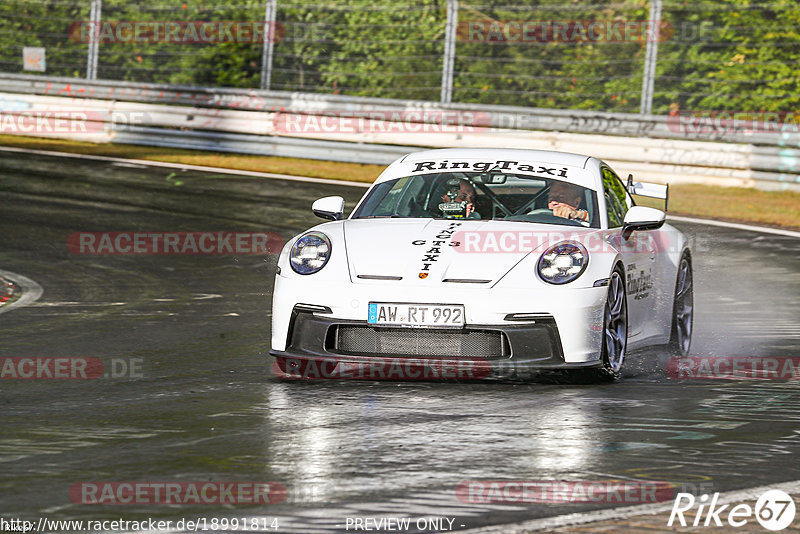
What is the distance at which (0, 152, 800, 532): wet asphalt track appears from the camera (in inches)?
221

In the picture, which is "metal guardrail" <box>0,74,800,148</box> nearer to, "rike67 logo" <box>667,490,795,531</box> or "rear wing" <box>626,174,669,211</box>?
"rear wing" <box>626,174,669,211</box>

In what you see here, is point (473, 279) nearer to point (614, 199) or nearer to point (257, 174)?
point (614, 199)

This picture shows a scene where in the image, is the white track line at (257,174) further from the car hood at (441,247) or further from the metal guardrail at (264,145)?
the car hood at (441,247)

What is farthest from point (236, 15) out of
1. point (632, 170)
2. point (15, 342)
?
point (15, 342)

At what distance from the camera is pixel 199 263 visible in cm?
1327

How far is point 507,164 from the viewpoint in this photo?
9211mm

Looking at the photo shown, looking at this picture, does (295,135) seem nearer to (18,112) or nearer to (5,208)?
(18,112)

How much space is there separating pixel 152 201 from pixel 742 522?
13.0 meters

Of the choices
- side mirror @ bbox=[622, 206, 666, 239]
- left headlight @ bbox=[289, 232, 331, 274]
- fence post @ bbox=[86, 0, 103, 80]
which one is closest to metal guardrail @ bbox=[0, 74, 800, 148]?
fence post @ bbox=[86, 0, 103, 80]

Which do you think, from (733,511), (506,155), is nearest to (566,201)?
(506,155)

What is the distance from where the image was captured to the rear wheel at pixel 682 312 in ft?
31.4

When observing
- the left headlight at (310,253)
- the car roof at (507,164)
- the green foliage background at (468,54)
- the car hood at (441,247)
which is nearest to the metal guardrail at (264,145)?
the green foliage background at (468,54)

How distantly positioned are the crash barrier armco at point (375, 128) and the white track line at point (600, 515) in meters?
14.0

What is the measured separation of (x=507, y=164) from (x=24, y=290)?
→ 436cm
